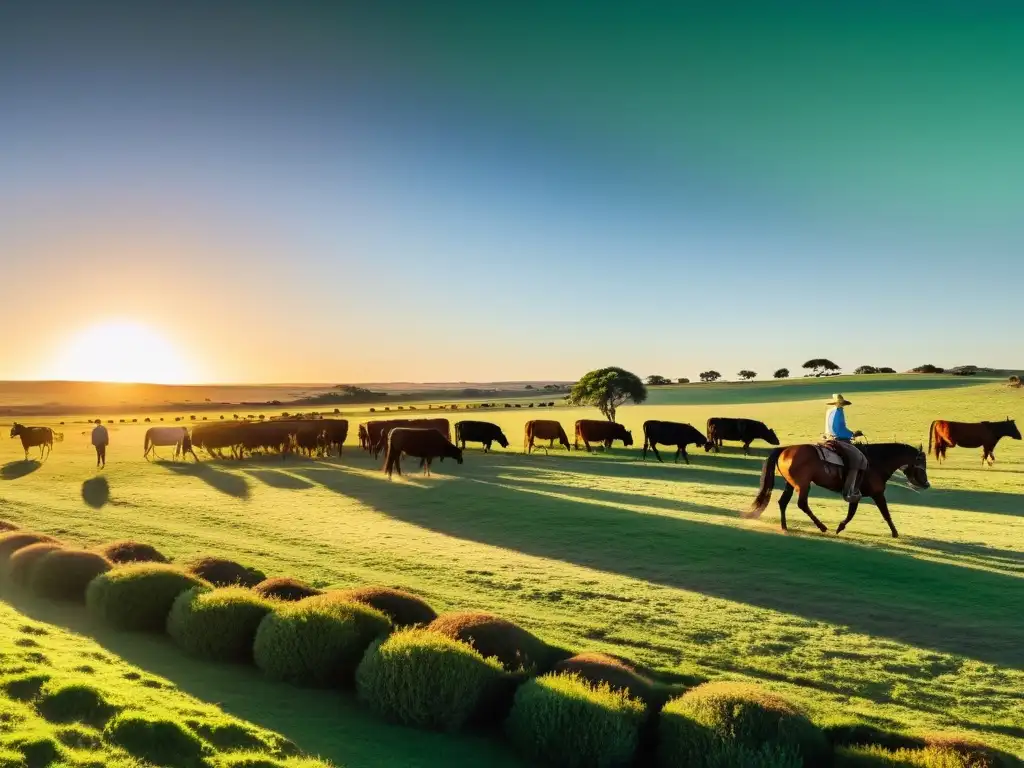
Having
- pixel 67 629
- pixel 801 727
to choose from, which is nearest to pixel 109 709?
pixel 67 629

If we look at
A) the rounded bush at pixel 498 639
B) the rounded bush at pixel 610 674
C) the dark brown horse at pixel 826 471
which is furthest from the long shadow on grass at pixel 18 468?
the rounded bush at pixel 610 674

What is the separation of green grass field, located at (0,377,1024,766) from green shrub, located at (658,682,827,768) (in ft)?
5.16

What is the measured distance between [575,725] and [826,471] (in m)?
12.3

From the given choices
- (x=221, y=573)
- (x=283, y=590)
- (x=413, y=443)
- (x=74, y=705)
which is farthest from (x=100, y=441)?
(x=74, y=705)

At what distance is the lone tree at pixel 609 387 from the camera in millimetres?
55906

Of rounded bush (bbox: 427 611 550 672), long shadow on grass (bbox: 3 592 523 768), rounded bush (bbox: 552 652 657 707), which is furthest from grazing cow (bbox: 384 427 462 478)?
rounded bush (bbox: 552 652 657 707)

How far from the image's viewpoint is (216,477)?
30.6m

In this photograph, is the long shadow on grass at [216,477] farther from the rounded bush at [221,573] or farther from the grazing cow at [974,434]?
the grazing cow at [974,434]

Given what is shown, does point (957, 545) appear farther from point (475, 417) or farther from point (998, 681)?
point (475, 417)

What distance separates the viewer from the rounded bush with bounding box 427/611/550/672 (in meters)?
8.12

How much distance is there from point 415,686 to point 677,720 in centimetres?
274

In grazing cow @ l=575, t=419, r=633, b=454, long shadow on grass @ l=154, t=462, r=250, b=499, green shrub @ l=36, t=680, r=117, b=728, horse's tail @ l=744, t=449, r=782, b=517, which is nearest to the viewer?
green shrub @ l=36, t=680, r=117, b=728

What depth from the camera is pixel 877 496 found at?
16734 mm

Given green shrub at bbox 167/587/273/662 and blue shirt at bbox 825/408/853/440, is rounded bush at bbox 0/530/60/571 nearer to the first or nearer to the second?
green shrub at bbox 167/587/273/662
